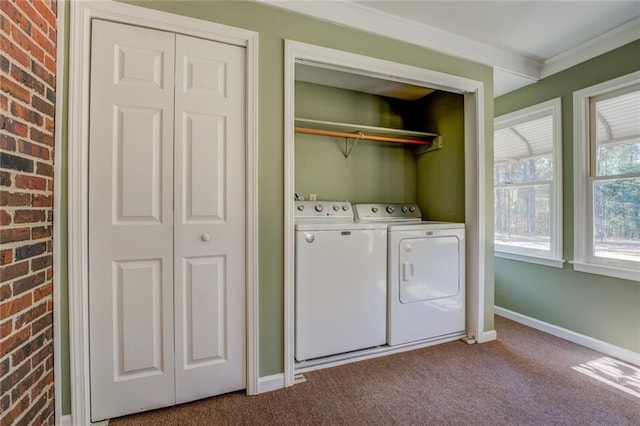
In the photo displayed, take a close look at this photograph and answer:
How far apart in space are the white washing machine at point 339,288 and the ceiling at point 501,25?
1455 mm

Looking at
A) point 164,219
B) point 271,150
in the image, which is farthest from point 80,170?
point 271,150

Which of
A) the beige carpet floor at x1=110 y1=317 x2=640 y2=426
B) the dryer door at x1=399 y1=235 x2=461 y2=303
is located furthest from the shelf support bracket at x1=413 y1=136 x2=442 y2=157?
the beige carpet floor at x1=110 y1=317 x2=640 y2=426

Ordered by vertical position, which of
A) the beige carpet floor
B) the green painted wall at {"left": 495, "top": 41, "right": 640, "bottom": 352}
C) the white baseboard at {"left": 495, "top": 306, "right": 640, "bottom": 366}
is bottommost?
the beige carpet floor

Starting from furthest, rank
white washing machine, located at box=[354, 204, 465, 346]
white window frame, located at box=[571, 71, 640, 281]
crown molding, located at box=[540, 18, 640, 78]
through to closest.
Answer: white window frame, located at box=[571, 71, 640, 281]
white washing machine, located at box=[354, 204, 465, 346]
crown molding, located at box=[540, 18, 640, 78]

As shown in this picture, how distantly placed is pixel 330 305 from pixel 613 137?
2624mm

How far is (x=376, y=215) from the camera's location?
283cm

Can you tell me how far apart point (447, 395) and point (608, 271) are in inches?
68.3

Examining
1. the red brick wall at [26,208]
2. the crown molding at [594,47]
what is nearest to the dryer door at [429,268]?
the crown molding at [594,47]

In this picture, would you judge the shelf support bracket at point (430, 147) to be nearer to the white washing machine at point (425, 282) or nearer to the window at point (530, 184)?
the white washing machine at point (425, 282)

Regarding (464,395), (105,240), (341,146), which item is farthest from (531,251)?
(105,240)

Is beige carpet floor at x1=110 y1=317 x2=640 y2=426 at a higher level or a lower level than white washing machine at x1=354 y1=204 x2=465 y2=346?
lower

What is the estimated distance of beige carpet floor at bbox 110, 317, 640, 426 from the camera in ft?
5.27

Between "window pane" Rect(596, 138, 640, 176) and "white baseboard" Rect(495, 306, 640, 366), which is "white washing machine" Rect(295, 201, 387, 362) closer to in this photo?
"white baseboard" Rect(495, 306, 640, 366)

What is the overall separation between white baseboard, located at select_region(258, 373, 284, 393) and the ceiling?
2322mm
